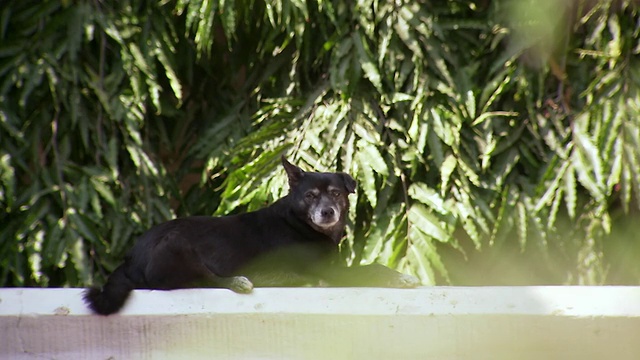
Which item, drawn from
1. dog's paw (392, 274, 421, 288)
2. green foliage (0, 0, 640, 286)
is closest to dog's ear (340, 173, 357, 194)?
dog's paw (392, 274, 421, 288)

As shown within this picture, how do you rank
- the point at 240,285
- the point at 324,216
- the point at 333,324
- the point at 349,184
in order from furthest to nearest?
the point at 349,184 → the point at 324,216 → the point at 240,285 → the point at 333,324

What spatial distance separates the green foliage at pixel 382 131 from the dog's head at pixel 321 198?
2.78 ft

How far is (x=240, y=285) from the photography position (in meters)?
3.00

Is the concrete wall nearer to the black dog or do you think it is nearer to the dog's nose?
the black dog

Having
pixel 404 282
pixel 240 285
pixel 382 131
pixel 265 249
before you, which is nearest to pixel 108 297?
pixel 240 285

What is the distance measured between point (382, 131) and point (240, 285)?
1.76m

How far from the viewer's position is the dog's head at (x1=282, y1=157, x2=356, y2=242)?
3348 mm

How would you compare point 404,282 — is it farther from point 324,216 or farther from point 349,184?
point 349,184

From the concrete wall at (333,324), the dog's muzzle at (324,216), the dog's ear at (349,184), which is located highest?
the dog's ear at (349,184)

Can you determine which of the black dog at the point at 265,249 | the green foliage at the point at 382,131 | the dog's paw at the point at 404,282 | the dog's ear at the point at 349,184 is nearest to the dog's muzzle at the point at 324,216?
the black dog at the point at 265,249

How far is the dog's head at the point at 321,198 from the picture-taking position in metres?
3.35

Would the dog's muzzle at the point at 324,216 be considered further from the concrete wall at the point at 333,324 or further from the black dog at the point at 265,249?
the concrete wall at the point at 333,324

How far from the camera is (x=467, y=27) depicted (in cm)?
448

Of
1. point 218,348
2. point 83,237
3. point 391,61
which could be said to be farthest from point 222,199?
point 218,348
